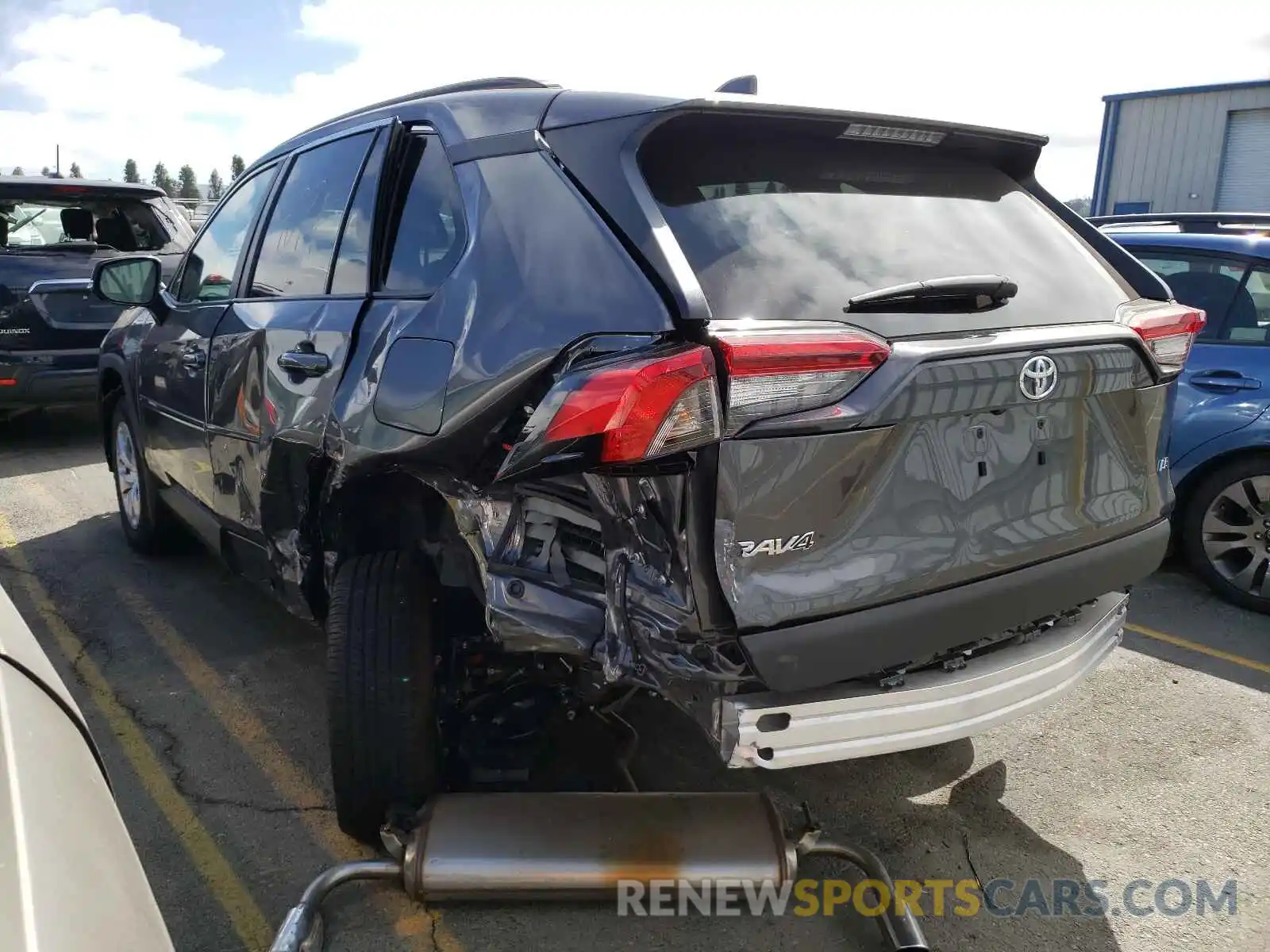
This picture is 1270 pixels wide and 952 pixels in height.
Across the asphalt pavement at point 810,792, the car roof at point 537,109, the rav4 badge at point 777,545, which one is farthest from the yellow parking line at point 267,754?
the car roof at point 537,109

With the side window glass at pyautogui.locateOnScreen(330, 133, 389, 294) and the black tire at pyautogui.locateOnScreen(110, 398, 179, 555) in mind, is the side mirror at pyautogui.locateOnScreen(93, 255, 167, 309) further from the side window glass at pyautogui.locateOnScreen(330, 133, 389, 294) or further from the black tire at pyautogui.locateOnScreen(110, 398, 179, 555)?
the side window glass at pyautogui.locateOnScreen(330, 133, 389, 294)

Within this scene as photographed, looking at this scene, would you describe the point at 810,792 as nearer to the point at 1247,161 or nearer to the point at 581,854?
the point at 581,854

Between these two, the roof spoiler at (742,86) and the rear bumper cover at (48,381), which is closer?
the roof spoiler at (742,86)

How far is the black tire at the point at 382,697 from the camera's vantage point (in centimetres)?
265

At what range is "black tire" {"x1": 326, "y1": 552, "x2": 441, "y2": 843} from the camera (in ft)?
8.70

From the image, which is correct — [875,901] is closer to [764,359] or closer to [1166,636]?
[764,359]

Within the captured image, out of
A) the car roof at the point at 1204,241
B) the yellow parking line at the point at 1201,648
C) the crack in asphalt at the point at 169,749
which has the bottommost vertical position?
the crack in asphalt at the point at 169,749

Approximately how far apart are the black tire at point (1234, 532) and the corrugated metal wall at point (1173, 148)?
16.3 meters

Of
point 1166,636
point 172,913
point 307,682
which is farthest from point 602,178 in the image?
point 1166,636

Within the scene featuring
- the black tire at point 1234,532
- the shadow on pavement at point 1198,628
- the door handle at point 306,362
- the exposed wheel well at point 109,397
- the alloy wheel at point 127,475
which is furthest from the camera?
the exposed wheel well at point 109,397

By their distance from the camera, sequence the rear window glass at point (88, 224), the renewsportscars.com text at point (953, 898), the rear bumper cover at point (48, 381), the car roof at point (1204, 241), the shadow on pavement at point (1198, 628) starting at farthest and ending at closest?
the rear window glass at point (88, 224), the rear bumper cover at point (48, 381), the car roof at point (1204, 241), the shadow on pavement at point (1198, 628), the renewsportscars.com text at point (953, 898)

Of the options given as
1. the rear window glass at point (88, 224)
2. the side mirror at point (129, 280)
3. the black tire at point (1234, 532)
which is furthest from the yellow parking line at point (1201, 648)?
the rear window glass at point (88, 224)

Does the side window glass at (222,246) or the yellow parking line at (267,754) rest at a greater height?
the side window glass at (222,246)

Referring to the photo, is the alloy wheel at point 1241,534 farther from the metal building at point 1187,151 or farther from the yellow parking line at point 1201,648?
the metal building at point 1187,151
